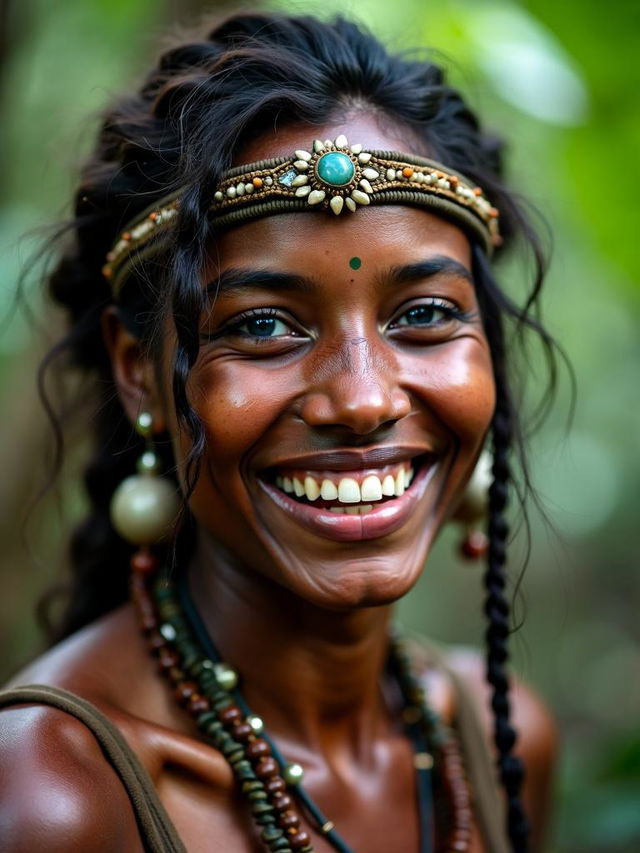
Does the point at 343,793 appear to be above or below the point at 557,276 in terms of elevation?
below

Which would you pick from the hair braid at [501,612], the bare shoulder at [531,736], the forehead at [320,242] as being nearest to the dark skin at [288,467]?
the forehead at [320,242]

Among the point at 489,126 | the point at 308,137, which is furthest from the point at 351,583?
the point at 489,126

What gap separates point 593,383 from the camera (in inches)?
264

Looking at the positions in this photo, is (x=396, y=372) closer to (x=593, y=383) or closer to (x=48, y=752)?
(x=48, y=752)

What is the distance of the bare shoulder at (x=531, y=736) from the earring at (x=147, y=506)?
1.05 m

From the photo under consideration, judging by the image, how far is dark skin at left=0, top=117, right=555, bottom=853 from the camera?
192 cm

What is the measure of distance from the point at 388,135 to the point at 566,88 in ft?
4.36

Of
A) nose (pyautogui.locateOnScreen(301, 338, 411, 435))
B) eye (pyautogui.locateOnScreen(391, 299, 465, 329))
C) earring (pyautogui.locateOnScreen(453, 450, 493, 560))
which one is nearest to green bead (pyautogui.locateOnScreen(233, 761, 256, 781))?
nose (pyautogui.locateOnScreen(301, 338, 411, 435))

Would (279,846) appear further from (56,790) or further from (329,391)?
(329,391)

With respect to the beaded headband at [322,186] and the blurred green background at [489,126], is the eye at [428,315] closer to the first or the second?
the beaded headband at [322,186]

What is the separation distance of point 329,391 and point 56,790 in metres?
0.87

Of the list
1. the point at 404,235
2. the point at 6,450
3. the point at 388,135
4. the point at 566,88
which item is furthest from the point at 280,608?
the point at 566,88

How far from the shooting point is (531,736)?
288 cm

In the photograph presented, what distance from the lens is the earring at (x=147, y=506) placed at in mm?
2301
